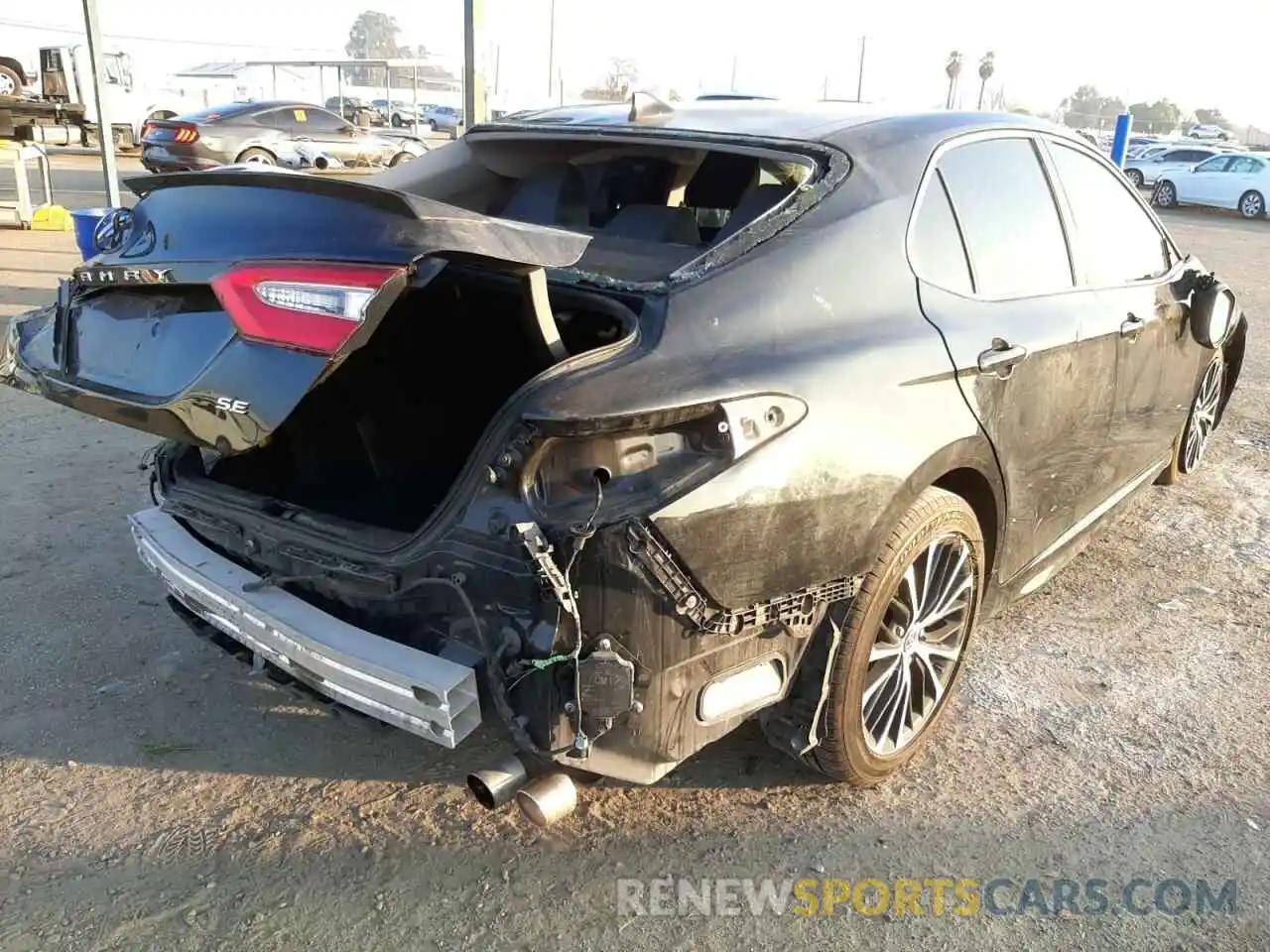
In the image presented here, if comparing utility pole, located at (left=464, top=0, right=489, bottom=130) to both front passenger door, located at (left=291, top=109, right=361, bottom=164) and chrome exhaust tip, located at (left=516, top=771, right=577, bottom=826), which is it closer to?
chrome exhaust tip, located at (left=516, top=771, right=577, bottom=826)

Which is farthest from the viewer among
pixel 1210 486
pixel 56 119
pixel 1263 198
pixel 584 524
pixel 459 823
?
pixel 1263 198

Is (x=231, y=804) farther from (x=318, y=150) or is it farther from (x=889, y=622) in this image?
(x=318, y=150)

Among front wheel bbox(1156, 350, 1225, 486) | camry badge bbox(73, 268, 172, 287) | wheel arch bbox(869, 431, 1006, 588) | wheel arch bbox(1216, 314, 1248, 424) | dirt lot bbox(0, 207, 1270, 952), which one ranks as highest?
camry badge bbox(73, 268, 172, 287)

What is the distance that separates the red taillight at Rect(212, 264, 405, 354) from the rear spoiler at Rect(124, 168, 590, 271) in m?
0.12

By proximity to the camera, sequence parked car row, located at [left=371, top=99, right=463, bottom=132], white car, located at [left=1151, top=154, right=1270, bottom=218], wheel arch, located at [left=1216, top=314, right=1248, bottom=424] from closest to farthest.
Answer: wheel arch, located at [left=1216, top=314, right=1248, bottom=424] → white car, located at [left=1151, top=154, right=1270, bottom=218] → parked car row, located at [left=371, top=99, right=463, bottom=132]

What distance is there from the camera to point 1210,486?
5.30m

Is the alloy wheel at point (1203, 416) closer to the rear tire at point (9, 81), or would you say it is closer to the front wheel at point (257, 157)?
the rear tire at point (9, 81)

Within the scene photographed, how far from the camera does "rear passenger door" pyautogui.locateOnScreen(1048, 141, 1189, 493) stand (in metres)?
3.47

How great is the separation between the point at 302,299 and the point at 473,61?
5883 mm

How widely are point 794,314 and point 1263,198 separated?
1018 inches

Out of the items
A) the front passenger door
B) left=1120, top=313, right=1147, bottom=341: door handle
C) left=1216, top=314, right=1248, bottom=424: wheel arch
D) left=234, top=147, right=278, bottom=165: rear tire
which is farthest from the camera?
the front passenger door

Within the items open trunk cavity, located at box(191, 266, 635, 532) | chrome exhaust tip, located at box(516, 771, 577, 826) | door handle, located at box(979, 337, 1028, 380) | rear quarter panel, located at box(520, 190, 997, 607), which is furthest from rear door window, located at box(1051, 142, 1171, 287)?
chrome exhaust tip, located at box(516, 771, 577, 826)

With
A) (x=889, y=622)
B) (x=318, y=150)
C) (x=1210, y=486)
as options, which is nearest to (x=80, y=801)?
(x=889, y=622)

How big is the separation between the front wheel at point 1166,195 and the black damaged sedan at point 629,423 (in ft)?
84.0
